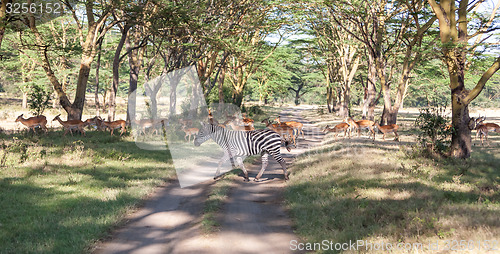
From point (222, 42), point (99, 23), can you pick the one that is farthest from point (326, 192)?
point (99, 23)

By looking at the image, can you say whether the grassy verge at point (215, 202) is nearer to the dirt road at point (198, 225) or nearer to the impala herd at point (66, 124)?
the dirt road at point (198, 225)

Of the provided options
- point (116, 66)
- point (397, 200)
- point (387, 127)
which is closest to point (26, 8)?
point (116, 66)

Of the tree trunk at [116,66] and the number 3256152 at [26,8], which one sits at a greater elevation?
the number 3256152 at [26,8]

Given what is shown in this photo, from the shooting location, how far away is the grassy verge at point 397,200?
6.13 meters

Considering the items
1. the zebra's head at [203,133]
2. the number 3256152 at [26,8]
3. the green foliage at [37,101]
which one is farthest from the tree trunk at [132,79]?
the zebra's head at [203,133]

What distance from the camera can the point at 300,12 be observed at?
28.6 m

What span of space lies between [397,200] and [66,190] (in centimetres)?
793

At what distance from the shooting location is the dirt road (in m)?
6.29

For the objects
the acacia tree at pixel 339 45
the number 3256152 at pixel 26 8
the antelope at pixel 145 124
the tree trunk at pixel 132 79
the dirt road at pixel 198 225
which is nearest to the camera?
the dirt road at pixel 198 225

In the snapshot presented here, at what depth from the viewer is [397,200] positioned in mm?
7836

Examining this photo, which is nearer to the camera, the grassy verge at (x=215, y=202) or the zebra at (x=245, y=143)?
the grassy verge at (x=215, y=202)

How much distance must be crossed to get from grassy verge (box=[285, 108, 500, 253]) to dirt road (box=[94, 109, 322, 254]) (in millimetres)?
544

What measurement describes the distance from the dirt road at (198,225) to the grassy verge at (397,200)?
544mm

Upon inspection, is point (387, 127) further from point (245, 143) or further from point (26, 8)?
point (26, 8)
